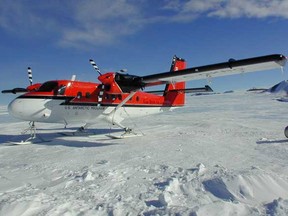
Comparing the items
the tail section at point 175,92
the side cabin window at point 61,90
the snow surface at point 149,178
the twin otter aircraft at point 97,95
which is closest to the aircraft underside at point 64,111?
the twin otter aircraft at point 97,95

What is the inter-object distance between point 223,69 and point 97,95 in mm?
5228

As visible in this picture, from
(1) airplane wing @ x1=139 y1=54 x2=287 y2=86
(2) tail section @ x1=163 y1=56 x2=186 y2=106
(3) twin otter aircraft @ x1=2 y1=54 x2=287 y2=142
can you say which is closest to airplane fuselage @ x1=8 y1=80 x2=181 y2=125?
(3) twin otter aircraft @ x1=2 y1=54 x2=287 y2=142

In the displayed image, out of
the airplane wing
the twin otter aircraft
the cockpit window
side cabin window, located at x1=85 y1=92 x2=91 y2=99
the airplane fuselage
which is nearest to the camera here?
the airplane wing

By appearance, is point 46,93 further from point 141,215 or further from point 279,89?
point 279,89

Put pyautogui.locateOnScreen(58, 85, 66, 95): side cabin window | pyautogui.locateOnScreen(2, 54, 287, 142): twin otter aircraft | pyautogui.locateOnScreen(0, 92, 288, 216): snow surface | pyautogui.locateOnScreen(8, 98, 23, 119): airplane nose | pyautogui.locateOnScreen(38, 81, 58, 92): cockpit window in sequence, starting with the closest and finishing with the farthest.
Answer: pyautogui.locateOnScreen(0, 92, 288, 216): snow surface < pyautogui.locateOnScreen(2, 54, 287, 142): twin otter aircraft < pyautogui.locateOnScreen(8, 98, 23, 119): airplane nose < pyautogui.locateOnScreen(38, 81, 58, 92): cockpit window < pyautogui.locateOnScreen(58, 85, 66, 95): side cabin window

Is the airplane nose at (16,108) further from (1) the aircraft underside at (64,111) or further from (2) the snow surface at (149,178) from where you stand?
(2) the snow surface at (149,178)

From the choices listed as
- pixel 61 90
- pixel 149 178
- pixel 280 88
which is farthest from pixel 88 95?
pixel 280 88

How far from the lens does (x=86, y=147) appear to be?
9.19 m

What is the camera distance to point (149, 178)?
5.43 meters

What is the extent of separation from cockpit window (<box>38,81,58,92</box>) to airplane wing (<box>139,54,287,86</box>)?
11.3ft

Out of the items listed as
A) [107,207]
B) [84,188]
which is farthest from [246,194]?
[84,188]

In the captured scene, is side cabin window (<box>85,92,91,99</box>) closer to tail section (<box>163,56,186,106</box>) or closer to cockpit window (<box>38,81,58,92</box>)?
cockpit window (<box>38,81,58,92</box>)

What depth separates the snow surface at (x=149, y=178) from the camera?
388 cm

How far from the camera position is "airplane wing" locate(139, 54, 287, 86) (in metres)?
8.30
